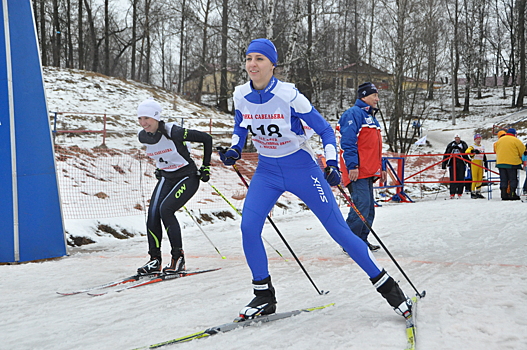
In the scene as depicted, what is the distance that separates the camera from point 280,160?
10.9 ft

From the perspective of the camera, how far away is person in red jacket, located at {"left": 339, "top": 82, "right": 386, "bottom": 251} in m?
5.33

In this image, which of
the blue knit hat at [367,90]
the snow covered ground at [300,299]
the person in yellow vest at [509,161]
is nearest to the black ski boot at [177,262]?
the snow covered ground at [300,299]

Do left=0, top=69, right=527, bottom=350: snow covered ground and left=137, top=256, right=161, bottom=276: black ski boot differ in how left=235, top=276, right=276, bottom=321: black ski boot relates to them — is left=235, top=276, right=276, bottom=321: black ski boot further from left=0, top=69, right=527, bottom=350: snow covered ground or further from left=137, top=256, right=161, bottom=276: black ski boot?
left=137, top=256, right=161, bottom=276: black ski boot

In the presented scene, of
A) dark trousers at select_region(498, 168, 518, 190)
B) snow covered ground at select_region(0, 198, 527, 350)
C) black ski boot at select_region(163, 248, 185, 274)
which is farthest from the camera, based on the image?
dark trousers at select_region(498, 168, 518, 190)

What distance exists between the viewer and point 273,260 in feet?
18.1

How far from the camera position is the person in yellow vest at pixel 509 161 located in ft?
34.5

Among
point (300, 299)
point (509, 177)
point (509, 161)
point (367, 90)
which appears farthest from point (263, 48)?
point (509, 177)

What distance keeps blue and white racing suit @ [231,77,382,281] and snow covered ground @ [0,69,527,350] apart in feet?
1.99

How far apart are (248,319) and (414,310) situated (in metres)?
1.12

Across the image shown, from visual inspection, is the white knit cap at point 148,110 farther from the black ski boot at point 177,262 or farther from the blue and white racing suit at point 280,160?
the blue and white racing suit at point 280,160

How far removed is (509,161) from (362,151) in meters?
6.59

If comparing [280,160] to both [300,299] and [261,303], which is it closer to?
[261,303]

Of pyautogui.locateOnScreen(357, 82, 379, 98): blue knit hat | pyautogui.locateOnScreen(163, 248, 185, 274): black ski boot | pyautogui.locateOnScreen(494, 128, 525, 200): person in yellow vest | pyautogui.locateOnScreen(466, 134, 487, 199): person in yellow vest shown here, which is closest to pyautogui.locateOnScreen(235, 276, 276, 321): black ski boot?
pyautogui.locateOnScreen(163, 248, 185, 274): black ski boot

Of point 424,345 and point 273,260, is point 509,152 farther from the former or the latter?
point 424,345
